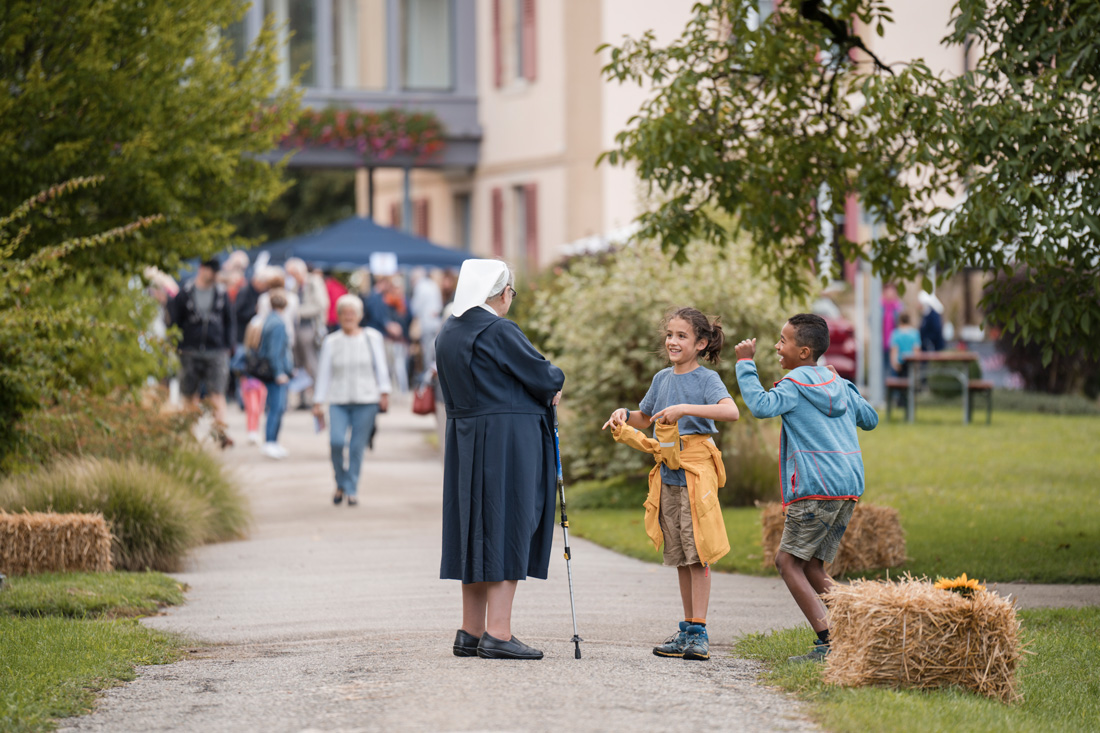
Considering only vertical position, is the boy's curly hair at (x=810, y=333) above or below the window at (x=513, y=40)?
below

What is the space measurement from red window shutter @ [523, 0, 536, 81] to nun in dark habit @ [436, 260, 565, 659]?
21725 millimetres

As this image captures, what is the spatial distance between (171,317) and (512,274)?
32.6ft

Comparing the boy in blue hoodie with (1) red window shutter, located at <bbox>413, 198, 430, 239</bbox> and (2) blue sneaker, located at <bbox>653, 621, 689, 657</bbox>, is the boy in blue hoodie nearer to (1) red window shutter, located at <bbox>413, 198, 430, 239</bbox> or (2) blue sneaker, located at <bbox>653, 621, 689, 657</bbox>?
(2) blue sneaker, located at <bbox>653, 621, 689, 657</bbox>

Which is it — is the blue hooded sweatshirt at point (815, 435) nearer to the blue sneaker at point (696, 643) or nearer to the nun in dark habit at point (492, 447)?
the blue sneaker at point (696, 643)

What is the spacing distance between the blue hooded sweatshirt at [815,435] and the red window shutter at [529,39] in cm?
2189

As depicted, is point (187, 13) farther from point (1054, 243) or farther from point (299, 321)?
point (299, 321)

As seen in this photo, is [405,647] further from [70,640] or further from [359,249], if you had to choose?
[359,249]

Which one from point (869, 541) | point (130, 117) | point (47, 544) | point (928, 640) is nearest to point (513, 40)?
point (130, 117)

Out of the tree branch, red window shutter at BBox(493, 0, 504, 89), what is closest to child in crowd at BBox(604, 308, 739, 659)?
the tree branch

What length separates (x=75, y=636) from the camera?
6.86m

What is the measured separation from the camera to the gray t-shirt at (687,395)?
637 centimetres

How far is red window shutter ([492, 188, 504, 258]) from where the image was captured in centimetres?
2931

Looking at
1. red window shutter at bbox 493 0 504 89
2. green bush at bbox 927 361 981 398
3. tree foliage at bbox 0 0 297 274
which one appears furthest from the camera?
red window shutter at bbox 493 0 504 89

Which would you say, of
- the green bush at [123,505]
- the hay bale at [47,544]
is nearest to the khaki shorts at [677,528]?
the hay bale at [47,544]
